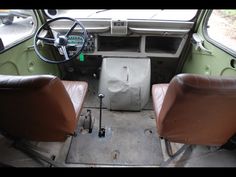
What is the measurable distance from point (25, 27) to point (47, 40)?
47 centimetres

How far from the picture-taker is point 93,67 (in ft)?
9.38

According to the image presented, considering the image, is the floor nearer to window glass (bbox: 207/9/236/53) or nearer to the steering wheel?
the steering wheel

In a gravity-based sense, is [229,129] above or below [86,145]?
above

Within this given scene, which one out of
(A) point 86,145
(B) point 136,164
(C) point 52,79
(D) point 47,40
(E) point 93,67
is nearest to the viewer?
(C) point 52,79

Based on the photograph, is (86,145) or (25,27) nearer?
(86,145)

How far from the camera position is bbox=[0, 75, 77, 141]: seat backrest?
1112 mm

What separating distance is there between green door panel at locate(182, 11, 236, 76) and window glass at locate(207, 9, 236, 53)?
0.07 metres

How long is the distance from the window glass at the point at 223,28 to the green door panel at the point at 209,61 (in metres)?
0.07

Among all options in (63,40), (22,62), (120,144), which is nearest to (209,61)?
(120,144)

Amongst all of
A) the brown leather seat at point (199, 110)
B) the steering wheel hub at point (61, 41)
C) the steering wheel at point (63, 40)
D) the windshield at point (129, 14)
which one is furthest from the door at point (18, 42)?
the brown leather seat at point (199, 110)

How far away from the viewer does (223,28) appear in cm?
201
